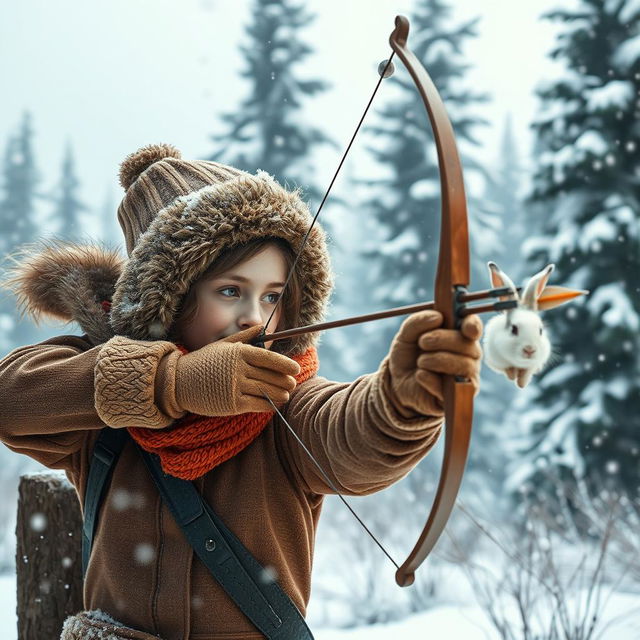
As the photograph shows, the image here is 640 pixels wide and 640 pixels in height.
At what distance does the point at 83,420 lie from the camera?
1359 millimetres

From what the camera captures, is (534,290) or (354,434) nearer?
(534,290)

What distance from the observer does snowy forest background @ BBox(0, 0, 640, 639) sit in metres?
4.55

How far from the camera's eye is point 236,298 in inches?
53.5

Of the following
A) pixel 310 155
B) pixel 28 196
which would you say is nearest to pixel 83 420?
pixel 310 155

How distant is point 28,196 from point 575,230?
8.89m

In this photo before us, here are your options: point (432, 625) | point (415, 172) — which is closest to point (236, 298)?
point (432, 625)

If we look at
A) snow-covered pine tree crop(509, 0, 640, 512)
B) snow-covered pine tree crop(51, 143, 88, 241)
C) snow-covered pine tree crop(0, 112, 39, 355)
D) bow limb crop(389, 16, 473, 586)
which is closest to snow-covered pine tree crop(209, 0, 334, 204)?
snow-covered pine tree crop(509, 0, 640, 512)

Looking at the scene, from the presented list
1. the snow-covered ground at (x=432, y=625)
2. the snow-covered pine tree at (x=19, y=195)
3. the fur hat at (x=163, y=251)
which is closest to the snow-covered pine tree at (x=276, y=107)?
the snow-covered ground at (x=432, y=625)

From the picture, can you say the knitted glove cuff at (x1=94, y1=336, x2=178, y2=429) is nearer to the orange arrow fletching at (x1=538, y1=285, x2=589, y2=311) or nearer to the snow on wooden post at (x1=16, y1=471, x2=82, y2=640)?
the orange arrow fletching at (x1=538, y1=285, x2=589, y2=311)

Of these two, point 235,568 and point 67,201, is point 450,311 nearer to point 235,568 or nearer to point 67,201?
point 235,568

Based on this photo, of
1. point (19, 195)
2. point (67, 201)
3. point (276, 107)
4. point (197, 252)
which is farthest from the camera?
point (67, 201)

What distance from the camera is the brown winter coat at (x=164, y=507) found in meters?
1.29

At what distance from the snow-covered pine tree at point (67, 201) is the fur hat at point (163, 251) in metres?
10.7

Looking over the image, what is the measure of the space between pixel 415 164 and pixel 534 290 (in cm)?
740
